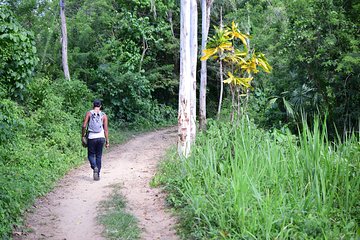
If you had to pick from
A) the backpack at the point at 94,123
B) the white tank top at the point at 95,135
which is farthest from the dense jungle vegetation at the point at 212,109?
the backpack at the point at 94,123

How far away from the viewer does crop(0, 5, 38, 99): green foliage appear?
6.66 m

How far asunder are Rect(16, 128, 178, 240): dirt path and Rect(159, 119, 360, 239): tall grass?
0.61 m

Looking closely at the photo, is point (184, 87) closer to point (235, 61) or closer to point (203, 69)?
point (235, 61)

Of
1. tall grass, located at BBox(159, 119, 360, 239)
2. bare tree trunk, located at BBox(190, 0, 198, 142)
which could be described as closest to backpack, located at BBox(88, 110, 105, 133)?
bare tree trunk, located at BBox(190, 0, 198, 142)

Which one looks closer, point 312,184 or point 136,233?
point 312,184

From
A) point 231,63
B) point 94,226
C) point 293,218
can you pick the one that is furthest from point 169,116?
point 293,218

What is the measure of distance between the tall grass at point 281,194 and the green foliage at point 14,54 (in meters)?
3.76

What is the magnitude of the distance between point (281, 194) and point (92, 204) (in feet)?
12.1

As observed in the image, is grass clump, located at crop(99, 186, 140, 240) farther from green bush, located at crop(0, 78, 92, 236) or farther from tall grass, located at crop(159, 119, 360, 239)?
green bush, located at crop(0, 78, 92, 236)

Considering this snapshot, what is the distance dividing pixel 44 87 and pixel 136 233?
31.4 feet

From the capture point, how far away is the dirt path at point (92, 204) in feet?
20.3

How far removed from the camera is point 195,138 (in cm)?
1041

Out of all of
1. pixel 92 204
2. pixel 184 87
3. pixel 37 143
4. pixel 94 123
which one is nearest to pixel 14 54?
pixel 94 123

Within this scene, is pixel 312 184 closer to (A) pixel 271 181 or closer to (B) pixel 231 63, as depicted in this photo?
(A) pixel 271 181
